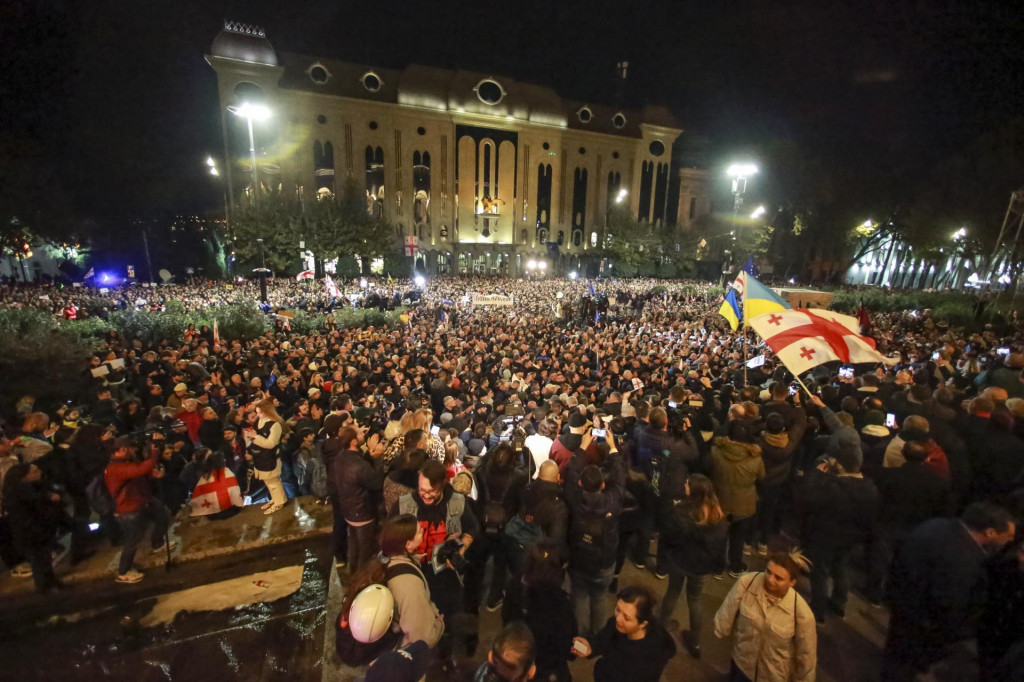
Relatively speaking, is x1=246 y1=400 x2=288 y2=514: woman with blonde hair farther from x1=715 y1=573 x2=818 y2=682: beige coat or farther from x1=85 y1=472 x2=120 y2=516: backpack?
x1=715 y1=573 x2=818 y2=682: beige coat

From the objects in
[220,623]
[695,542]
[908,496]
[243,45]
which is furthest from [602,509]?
[243,45]

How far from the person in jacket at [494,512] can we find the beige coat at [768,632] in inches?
66.2

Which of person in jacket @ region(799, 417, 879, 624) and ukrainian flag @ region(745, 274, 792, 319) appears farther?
ukrainian flag @ region(745, 274, 792, 319)

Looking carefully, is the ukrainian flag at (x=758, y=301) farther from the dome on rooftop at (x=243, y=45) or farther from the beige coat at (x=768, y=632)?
the dome on rooftop at (x=243, y=45)

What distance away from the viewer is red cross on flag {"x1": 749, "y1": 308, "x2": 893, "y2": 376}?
6.53m

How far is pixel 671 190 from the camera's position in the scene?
59.7 meters

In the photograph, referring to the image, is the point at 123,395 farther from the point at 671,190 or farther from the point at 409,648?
the point at 671,190

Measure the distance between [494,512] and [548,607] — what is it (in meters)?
0.86

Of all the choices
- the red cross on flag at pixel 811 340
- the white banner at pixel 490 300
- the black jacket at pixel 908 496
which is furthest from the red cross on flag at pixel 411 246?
the black jacket at pixel 908 496

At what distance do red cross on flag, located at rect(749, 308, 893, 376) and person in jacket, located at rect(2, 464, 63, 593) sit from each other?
794 cm

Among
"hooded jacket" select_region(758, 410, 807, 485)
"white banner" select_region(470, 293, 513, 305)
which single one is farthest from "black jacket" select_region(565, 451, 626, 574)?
"white banner" select_region(470, 293, 513, 305)

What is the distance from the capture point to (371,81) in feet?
151

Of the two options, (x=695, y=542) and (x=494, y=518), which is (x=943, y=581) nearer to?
(x=695, y=542)

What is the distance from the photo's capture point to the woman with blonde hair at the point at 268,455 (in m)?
5.51
